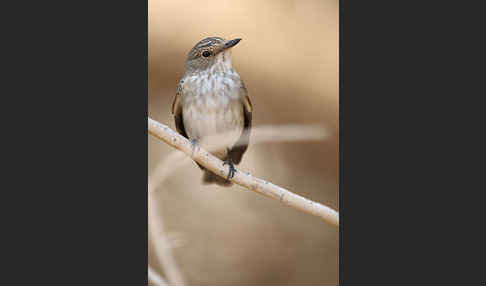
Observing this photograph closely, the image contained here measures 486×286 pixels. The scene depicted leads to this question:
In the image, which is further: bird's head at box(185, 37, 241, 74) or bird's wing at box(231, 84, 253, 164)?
bird's wing at box(231, 84, 253, 164)

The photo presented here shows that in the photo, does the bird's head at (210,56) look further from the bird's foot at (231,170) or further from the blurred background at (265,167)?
the bird's foot at (231,170)

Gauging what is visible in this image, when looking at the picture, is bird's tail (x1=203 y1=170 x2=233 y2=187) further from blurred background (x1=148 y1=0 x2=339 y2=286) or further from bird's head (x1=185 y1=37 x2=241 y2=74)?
bird's head (x1=185 y1=37 x2=241 y2=74)

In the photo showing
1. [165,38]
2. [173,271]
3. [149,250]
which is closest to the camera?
[173,271]

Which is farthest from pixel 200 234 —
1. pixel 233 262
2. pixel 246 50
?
pixel 246 50

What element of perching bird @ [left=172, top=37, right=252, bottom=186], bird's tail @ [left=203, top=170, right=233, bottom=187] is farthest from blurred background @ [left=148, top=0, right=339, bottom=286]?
perching bird @ [left=172, top=37, right=252, bottom=186]

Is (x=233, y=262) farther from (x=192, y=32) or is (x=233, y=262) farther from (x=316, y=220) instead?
(x=192, y=32)

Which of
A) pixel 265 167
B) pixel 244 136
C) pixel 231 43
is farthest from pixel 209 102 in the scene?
pixel 265 167

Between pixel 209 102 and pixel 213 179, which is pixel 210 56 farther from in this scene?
pixel 213 179

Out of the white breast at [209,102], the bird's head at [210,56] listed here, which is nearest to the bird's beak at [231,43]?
the bird's head at [210,56]
